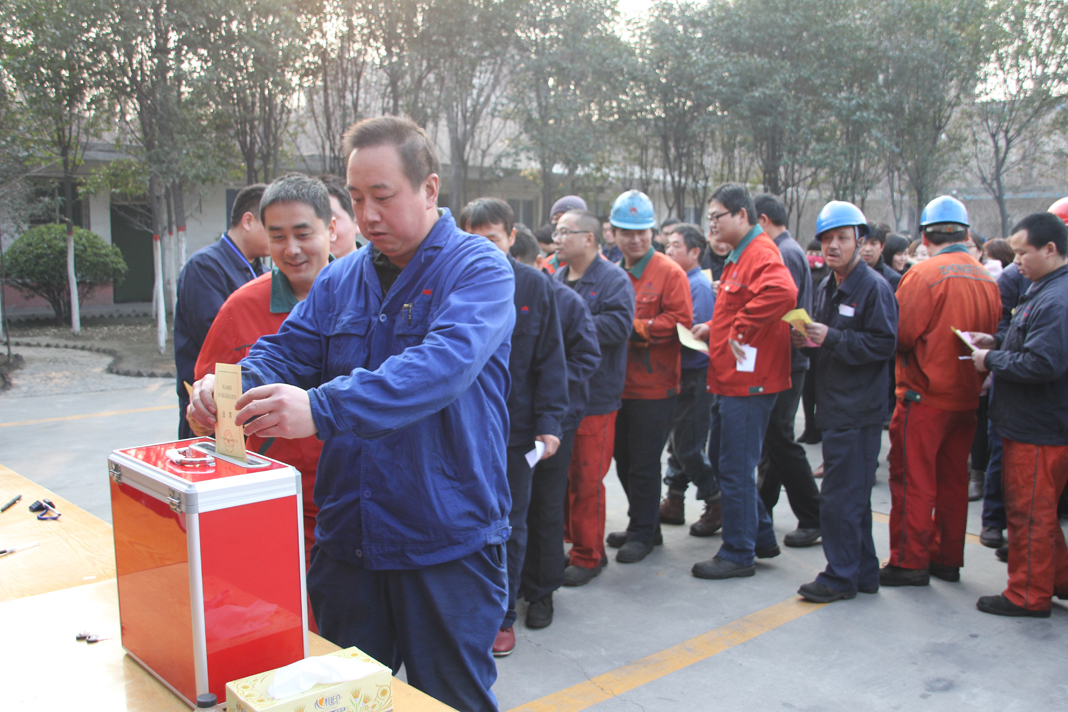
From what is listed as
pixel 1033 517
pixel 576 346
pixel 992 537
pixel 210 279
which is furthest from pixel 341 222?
pixel 992 537

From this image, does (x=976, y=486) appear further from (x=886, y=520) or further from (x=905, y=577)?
(x=905, y=577)

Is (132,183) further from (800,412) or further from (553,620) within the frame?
(553,620)

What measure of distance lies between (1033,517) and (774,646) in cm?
143

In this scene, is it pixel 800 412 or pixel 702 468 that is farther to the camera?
pixel 800 412

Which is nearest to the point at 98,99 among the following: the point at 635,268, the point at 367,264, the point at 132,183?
the point at 132,183

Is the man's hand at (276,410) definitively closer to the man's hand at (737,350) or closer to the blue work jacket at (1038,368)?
the man's hand at (737,350)

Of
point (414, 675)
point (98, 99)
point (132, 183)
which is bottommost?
point (414, 675)

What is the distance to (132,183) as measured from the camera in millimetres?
13953

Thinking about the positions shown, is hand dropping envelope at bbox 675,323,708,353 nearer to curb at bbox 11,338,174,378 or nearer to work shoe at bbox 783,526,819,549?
work shoe at bbox 783,526,819,549

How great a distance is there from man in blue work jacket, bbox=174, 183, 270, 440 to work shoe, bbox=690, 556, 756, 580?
2.76 metres

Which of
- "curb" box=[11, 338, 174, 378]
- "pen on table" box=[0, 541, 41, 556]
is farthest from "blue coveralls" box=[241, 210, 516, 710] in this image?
"curb" box=[11, 338, 174, 378]

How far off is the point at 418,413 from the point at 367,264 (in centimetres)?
61

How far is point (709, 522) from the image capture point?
5238 mm

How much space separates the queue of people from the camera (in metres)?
1.83
